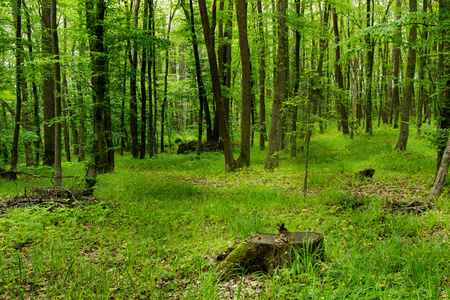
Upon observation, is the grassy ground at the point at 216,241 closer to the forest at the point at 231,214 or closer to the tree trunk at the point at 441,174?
the forest at the point at 231,214

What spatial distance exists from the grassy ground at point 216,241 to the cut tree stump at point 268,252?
155 mm

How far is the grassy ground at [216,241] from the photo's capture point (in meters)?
2.80

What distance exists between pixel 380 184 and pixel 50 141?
1344 cm

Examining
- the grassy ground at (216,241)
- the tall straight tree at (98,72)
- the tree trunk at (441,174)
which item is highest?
the tall straight tree at (98,72)

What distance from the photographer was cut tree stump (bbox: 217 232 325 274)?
10.6 feet

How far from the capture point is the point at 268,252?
10.9ft

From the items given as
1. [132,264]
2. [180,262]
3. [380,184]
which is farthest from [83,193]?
[380,184]

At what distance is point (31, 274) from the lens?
3387 millimetres

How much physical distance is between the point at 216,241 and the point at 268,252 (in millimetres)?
1130

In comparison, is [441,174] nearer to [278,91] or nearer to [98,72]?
[278,91]

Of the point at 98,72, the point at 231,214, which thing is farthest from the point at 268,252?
the point at 98,72

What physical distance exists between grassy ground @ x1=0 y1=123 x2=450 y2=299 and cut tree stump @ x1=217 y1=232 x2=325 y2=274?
155 mm

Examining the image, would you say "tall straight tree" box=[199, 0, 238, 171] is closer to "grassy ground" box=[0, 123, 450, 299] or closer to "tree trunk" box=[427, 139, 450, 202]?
"grassy ground" box=[0, 123, 450, 299]

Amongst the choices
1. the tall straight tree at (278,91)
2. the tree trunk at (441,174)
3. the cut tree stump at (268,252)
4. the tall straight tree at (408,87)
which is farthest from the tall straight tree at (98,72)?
the tall straight tree at (408,87)
